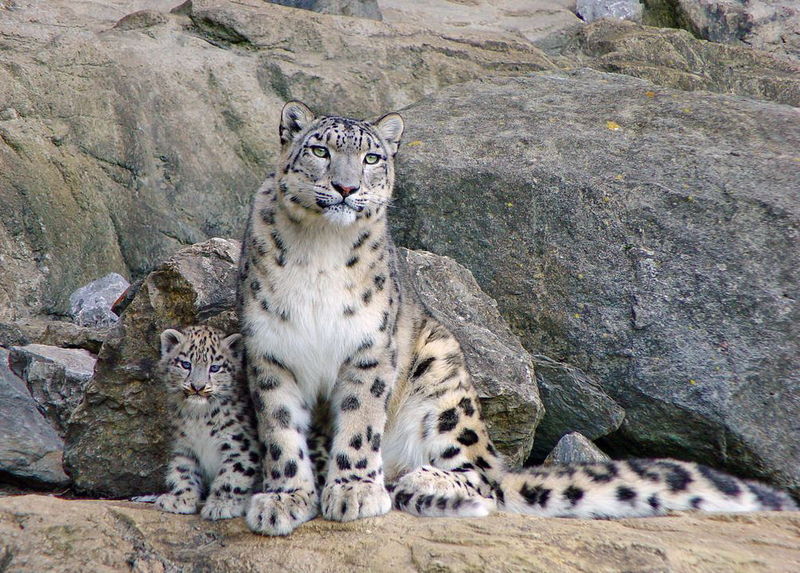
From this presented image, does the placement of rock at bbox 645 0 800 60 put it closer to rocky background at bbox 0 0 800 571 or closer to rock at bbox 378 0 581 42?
rock at bbox 378 0 581 42

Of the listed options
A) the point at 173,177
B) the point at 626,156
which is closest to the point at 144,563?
the point at 626,156

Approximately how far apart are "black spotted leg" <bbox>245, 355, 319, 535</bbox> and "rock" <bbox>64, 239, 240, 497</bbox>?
107 centimetres

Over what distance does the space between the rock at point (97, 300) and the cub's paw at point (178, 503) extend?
3.01 meters

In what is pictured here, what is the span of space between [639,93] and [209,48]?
408 centimetres

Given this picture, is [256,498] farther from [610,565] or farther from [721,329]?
[721,329]

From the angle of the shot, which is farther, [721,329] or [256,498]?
[721,329]

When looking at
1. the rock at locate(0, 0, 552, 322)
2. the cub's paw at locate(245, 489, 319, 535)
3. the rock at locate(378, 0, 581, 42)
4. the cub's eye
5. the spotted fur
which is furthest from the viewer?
the rock at locate(378, 0, 581, 42)

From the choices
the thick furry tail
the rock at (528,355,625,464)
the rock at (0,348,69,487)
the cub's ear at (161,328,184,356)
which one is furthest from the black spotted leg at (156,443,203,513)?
the rock at (528,355,625,464)

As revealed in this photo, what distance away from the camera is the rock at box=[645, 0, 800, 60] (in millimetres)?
12438

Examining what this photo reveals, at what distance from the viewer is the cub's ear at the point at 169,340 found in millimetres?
4602

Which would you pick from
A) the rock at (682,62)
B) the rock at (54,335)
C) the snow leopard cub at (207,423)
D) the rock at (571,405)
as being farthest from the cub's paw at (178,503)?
the rock at (682,62)

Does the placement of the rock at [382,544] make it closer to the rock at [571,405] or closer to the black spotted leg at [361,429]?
the black spotted leg at [361,429]

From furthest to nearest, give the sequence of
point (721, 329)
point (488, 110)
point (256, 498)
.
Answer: point (488, 110) → point (721, 329) → point (256, 498)

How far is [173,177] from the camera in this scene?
321 inches
